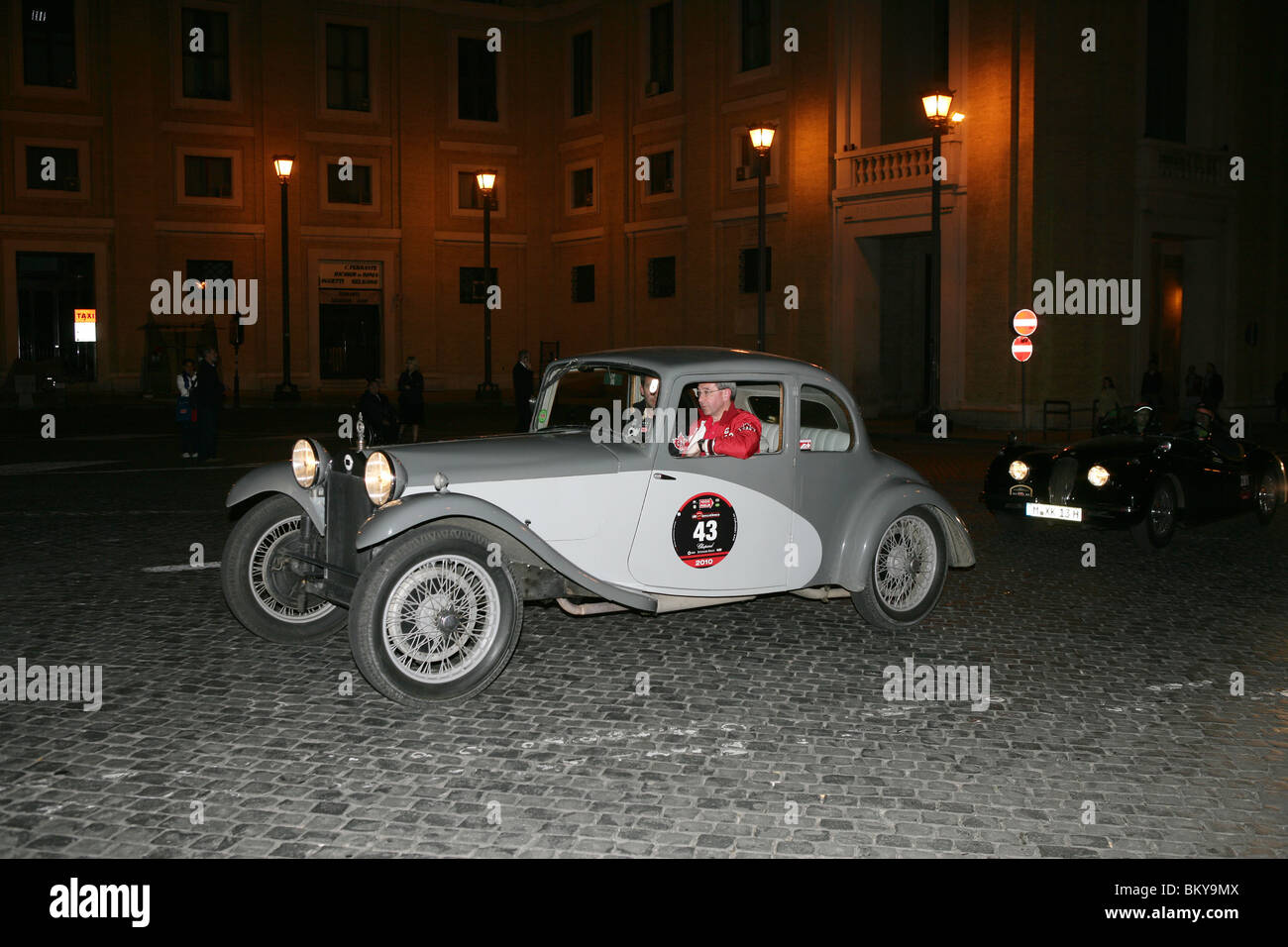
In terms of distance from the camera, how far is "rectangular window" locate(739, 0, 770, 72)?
34.4 metres

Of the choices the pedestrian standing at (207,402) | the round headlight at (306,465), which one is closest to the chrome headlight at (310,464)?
the round headlight at (306,465)

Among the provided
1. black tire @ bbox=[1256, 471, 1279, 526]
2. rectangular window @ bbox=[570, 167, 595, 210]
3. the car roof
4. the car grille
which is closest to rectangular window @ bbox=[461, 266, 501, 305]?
rectangular window @ bbox=[570, 167, 595, 210]

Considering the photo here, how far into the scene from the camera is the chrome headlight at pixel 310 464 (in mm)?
6789

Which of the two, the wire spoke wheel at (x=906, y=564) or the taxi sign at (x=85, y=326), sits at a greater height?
the taxi sign at (x=85, y=326)

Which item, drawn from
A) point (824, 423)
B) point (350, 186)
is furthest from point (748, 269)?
point (824, 423)

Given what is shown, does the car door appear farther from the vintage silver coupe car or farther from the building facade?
the building facade

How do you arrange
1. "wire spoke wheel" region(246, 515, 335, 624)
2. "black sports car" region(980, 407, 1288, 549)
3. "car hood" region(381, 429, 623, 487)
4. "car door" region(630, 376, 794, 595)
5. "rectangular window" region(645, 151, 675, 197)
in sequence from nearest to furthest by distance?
"car hood" region(381, 429, 623, 487) < "car door" region(630, 376, 794, 595) < "wire spoke wheel" region(246, 515, 335, 624) < "black sports car" region(980, 407, 1288, 549) < "rectangular window" region(645, 151, 675, 197)

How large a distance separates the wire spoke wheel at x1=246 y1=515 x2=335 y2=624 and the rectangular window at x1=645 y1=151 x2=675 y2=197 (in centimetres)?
3241

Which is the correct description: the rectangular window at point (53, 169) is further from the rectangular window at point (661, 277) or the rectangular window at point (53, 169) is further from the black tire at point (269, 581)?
the black tire at point (269, 581)

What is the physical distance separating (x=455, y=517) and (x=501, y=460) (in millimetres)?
450

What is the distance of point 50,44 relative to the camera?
1537 inches

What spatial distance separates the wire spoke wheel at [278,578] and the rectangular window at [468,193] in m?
38.5

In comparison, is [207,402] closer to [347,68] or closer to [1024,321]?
[1024,321]
